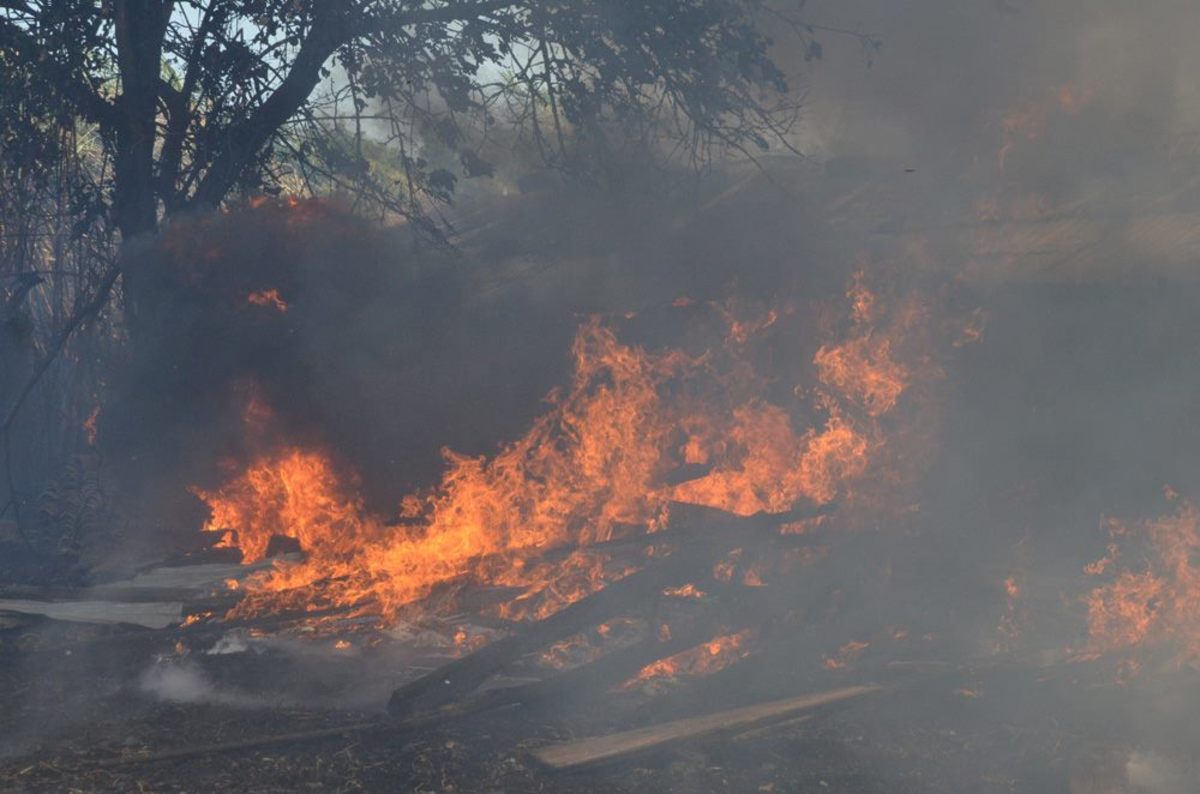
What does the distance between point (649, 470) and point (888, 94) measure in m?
4.86

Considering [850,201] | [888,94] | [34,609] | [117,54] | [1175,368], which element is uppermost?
[117,54]

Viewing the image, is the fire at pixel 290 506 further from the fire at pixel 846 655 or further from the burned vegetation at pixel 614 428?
the fire at pixel 846 655

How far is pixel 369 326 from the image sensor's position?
30.3ft

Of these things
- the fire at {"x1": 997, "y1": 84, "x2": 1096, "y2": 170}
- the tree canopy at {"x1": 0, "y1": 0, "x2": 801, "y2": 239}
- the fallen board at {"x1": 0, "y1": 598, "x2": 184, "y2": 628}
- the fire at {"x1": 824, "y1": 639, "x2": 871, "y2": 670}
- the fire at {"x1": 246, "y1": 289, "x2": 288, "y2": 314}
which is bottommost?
the fire at {"x1": 824, "y1": 639, "x2": 871, "y2": 670}

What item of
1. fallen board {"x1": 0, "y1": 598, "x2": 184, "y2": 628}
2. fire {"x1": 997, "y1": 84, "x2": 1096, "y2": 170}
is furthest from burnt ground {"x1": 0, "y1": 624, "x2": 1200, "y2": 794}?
fire {"x1": 997, "y1": 84, "x2": 1096, "y2": 170}

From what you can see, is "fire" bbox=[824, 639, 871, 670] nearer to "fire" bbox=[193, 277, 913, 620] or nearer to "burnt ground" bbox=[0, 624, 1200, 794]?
"burnt ground" bbox=[0, 624, 1200, 794]

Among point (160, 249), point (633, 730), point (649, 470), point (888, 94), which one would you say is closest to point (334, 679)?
point (633, 730)

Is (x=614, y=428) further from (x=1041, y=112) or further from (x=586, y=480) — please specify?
(x=1041, y=112)

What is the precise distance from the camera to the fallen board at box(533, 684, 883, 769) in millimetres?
5090

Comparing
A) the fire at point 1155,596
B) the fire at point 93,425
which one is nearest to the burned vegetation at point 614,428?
the fire at point 1155,596

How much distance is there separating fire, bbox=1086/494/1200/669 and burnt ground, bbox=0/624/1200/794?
11.8 inches

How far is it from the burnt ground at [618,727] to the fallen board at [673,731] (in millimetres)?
57

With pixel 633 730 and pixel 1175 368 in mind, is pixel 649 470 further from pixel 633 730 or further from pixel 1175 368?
pixel 1175 368

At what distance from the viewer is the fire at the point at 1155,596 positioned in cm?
611
